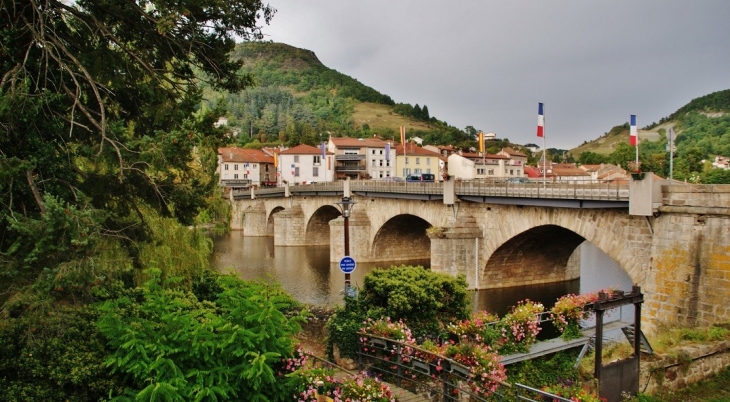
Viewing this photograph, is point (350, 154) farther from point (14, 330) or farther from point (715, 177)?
point (14, 330)

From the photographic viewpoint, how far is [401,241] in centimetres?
4834

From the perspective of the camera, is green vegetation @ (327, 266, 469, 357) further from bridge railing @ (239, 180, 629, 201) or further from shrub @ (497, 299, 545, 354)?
bridge railing @ (239, 180, 629, 201)

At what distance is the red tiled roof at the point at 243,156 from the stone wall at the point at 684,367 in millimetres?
86074

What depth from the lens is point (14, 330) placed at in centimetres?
902

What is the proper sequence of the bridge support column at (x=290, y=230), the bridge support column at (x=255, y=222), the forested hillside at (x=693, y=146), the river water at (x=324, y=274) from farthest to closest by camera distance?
the forested hillside at (x=693, y=146) < the bridge support column at (x=255, y=222) < the bridge support column at (x=290, y=230) < the river water at (x=324, y=274)

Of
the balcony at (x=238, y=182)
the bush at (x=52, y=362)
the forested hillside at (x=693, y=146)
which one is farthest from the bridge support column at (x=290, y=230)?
the bush at (x=52, y=362)

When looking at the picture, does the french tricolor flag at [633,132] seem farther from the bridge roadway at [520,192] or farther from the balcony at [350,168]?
the balcony at [350,168]

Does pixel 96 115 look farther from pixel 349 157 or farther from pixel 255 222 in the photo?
pixel 349 157

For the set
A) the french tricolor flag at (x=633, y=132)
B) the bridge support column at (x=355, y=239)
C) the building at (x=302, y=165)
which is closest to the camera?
the french tricolor flag at (x=633, y=132)

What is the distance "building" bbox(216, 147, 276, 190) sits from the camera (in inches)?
3750

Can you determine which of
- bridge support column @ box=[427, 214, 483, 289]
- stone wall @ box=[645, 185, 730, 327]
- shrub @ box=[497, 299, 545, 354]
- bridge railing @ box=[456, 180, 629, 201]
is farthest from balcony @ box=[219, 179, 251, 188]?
shrub @ box=[497, 299, 545, 354]

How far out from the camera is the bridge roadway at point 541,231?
60.2 ft

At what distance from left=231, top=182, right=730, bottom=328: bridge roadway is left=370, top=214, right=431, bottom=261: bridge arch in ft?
0.36

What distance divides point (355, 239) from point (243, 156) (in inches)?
2271
